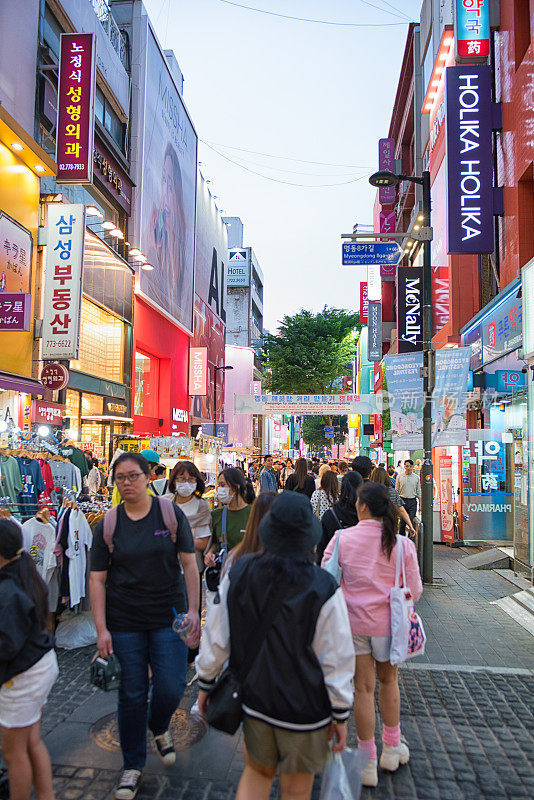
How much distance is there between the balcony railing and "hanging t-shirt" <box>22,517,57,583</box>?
2017cm

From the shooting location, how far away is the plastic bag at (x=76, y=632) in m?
6.34

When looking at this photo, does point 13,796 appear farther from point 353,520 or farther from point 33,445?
point 33,445

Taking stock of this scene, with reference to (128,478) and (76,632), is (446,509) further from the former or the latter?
(128,478)

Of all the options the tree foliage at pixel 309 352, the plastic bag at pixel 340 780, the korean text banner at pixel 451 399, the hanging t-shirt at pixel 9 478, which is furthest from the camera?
the tree foliage at pixel 309 352

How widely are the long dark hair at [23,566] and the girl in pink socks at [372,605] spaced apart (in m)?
1.72

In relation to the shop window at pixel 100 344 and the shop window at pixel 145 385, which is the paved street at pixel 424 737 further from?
the shop window at pixel 145 385

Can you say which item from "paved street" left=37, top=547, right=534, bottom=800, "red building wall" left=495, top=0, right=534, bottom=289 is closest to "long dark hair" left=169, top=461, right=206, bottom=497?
"paved street" left=37, top=547, right=534, bottom=800

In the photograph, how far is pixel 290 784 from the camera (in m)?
2.56

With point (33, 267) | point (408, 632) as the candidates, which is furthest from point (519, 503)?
point (33, 267)

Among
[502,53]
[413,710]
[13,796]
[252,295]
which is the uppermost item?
[252,295]

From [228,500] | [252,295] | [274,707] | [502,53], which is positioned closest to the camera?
[274,707]

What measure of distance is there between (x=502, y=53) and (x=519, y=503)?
9.19 meters

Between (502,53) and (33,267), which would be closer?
(502,53)

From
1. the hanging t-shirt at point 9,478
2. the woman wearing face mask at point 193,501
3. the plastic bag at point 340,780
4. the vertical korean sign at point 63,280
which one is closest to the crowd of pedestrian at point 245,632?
the plastic bag at point 340,780
